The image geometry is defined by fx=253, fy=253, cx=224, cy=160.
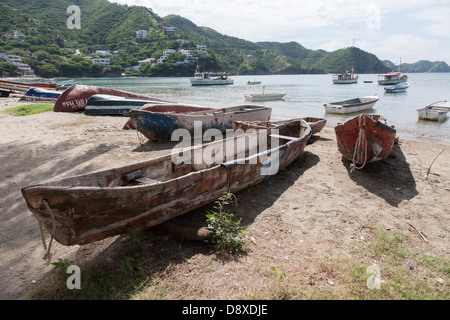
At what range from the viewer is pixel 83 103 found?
1461 centimetres

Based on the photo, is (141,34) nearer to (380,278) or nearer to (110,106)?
(110,106)

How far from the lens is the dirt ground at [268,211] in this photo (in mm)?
3021

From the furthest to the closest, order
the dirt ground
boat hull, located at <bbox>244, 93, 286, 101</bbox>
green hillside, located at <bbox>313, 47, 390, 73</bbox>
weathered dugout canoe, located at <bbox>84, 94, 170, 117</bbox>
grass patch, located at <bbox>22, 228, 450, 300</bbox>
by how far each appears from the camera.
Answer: green hillside, located at <bbox>313, 47, 390, 73</bbox>
boat hull, located at <bbox>244, 93, 286, 101</bbox>
weathered dugout canoe, located at <bbox>84, 94, 170, 117</bbox>
the dirt ground
grass patch, located at <bbox>22, 228, 450, 300</bbox>

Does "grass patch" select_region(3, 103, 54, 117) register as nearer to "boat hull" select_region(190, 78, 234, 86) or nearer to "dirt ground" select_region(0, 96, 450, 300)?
"dirt ground" select_region(0, 96, 450, 300)

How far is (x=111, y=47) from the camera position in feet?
382

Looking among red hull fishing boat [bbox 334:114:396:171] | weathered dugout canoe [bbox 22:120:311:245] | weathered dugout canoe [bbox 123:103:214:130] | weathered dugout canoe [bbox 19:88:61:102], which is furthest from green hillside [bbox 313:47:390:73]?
weathered dugout canoe [bbox 22:120:311:245]

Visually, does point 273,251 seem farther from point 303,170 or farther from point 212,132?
point 212,132

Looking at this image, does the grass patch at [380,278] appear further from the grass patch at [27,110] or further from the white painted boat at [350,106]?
the grass patch at [27,110]

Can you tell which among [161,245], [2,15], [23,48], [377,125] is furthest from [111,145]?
[2,15]

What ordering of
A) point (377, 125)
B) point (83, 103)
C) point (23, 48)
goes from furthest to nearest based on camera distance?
point (23, 48)
point (83, 103)
point (377, 125)

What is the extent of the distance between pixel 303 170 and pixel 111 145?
595cm

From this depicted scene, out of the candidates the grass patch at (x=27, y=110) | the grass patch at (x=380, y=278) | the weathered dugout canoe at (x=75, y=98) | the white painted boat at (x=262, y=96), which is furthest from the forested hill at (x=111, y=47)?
the grass patch at (x=380, y=278)

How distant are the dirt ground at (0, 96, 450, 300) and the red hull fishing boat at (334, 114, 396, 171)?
0.49 metres

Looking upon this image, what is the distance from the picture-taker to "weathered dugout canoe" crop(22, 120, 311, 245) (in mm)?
2523
